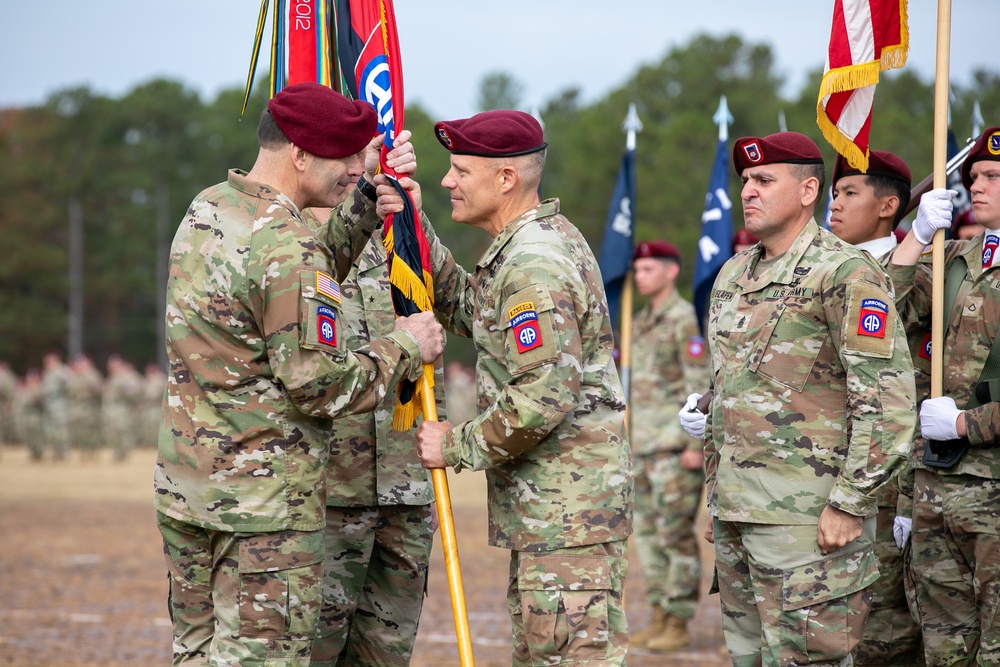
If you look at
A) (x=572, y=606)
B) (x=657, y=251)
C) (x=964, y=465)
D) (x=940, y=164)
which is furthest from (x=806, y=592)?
(x=657, y=251)

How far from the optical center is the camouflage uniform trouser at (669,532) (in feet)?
26.2

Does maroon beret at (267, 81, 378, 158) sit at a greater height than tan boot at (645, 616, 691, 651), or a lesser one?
greater

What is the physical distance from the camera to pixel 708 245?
8781mm

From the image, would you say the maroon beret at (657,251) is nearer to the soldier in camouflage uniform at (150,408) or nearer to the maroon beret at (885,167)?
the maroon beret at (885,167)

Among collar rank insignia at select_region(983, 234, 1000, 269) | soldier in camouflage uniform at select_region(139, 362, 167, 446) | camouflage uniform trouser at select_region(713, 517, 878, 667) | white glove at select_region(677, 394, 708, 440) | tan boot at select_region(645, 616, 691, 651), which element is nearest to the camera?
camouflage uniform trouser at select_region(713, 517, 878, 667)

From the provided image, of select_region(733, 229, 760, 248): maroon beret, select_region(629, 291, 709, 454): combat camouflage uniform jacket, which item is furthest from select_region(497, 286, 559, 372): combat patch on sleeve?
select_region(733, 229, 760, 248): maroon beret

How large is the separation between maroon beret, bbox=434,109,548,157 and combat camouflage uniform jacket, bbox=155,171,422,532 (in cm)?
74

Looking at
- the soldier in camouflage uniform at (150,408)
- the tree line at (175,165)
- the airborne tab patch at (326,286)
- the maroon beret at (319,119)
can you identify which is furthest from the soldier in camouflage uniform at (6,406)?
the airborne tab patch at (326,286)

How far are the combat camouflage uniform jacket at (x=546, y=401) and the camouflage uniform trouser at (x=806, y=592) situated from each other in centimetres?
56

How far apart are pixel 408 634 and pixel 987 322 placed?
9.65 feet

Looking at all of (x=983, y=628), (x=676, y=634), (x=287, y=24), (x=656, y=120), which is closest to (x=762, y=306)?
(x=983, y=628)

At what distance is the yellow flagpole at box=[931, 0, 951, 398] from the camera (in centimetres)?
480

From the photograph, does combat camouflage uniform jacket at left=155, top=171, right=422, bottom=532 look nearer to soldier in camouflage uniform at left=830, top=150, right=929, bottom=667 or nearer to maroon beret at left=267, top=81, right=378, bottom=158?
maroon beret at left=267, top=81, right=378, bottom=158

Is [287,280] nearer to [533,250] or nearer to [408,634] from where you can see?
[533,250]
